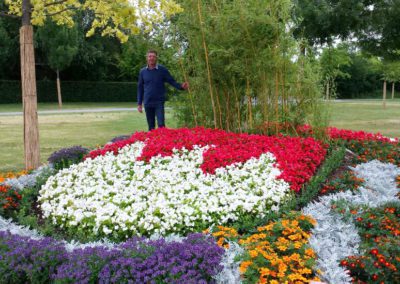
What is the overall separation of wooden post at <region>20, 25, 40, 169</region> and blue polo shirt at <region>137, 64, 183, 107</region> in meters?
1.81

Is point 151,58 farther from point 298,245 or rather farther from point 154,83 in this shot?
point 298,245

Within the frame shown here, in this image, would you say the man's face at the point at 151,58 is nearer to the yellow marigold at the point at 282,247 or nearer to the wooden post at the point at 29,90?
the wooden post at the point at 29,90

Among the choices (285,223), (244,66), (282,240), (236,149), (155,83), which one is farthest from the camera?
A: (155,83)

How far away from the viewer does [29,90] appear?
5.62 metres

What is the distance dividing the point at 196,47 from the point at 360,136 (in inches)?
117

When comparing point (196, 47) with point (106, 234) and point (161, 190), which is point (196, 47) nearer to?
point (161, 190)

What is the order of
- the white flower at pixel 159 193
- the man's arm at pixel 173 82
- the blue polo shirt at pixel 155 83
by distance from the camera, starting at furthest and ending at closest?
the blue polo shirt at pixel 155 83 → the man's arm at pixel 173 82 → the white flower at pixel 159 193

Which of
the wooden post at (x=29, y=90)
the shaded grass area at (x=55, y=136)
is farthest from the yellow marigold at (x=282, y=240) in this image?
the shaded grass area at (x=55, y=136)

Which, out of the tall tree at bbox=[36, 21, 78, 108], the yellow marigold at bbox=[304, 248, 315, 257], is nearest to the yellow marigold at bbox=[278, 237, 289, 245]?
the yellow marigold at bbox=[304, 248, 315, 257]

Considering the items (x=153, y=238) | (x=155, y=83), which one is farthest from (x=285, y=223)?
(x=155, y=83)

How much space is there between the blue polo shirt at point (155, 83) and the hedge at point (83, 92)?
24.7 m

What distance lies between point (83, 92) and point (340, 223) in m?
29.8

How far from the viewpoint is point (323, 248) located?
3098 millimetres

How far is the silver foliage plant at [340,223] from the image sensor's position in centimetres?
285
